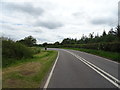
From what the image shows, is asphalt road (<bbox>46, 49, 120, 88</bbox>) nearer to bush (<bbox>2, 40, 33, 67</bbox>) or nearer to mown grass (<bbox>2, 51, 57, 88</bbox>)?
mown grass (<bbox>2, 51, 57, 88</bbox>)

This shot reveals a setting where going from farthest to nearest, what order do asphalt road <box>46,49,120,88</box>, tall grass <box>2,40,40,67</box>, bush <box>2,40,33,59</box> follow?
bush <box>2,40,33,59</box> < tall grass <box>2,40,40,67</box> < asphalt road <box>46,49,120,88</box>

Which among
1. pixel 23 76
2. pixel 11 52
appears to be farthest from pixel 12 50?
pixel 23 76

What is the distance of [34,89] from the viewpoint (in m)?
7.50

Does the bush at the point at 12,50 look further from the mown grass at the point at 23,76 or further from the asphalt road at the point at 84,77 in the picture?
the asphalt road at the point at 84,77

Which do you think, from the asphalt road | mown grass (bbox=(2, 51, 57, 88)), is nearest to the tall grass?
mown grass (bbox=(2, 51, 57, 88))

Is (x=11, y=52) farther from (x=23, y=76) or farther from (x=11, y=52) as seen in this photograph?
(x=23, y=76)

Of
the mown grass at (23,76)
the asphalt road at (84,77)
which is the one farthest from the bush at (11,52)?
the asphalt road at (84,77)

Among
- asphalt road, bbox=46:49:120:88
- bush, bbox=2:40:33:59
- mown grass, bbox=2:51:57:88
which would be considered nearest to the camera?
asphalt road, bbox=46:49:120:88

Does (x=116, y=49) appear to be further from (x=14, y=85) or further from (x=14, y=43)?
(x=14, y=85)

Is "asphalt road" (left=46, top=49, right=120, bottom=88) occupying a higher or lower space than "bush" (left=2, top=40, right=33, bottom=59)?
lower

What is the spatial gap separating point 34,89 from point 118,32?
92388 millimetres

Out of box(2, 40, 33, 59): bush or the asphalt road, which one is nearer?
the asphalt road

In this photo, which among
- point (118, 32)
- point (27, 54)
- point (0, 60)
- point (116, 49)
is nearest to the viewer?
point (0, 60)

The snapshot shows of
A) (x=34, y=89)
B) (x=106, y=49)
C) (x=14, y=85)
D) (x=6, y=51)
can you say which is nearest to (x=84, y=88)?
(x=34, y=89)
